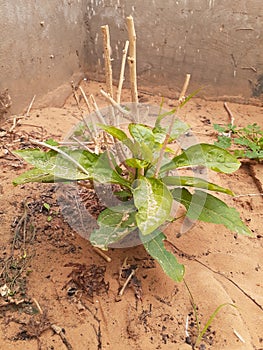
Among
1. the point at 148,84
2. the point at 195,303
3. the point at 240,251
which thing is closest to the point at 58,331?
the point at 195,303

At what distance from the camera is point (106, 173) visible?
1.44 m

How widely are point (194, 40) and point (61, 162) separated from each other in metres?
1.98

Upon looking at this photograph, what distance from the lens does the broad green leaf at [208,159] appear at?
1400 millimetres

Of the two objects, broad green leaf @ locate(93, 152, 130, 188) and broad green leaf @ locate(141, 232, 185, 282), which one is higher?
broad green leaf @ locate(93, 152, 130, 188)

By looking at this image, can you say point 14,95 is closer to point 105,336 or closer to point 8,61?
point 8,61

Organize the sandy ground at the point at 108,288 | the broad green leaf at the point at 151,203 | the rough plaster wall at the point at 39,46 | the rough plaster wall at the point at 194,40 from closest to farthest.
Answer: the broad green leaf at the point at 151,203 < the sandy ground at the point at 108,288 < the rough plaster wall at the point at 39,46 < the rough plaster wall at the point at 194,40

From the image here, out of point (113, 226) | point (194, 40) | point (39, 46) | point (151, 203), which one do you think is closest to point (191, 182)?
point (151, 203)

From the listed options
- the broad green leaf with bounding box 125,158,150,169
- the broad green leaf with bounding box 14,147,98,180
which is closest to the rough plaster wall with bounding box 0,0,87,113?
the broad green leaf with bounding box 14,147,98,180

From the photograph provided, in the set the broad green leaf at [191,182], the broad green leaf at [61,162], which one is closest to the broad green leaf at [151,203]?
the broad green leaf at [191,182]

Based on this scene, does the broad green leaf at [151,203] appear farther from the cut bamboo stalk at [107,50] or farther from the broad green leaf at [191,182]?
the cut bamboo stalk at [107,50]

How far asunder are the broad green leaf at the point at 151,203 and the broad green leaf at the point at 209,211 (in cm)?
16

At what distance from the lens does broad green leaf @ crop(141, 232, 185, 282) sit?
4.40 ft

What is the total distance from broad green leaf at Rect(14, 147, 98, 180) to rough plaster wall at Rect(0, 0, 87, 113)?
109cm

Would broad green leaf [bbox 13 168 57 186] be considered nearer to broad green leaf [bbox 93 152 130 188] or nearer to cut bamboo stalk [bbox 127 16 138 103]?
broad green leaf [bbox 93 152 130 188]
